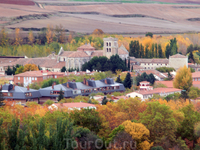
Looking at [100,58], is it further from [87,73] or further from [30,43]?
[30,43]

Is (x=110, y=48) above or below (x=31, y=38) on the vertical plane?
below

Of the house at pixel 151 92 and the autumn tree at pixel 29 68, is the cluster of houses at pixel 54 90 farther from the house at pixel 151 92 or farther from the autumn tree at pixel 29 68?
the autumn tree at pixel 29 68

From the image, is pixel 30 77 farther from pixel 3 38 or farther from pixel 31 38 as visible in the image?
pixel 31 38

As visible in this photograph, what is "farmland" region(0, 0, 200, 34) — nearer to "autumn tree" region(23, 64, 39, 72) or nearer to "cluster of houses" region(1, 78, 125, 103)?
"autumn tree" region(23, 64, 39, 72)

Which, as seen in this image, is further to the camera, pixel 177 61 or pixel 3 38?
pixel 3 38

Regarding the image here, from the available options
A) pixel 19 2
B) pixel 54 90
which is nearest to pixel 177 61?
pixel 54 90

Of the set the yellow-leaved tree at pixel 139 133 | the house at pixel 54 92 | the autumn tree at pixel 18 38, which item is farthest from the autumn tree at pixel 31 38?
the yellow-leaved tree at pixel 139 133

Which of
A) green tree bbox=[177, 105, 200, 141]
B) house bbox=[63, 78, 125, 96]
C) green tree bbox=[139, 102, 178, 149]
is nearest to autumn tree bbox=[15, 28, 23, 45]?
house bbox=[63, 78, 125, 96]
